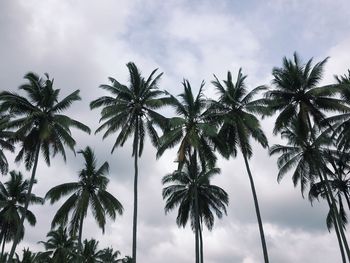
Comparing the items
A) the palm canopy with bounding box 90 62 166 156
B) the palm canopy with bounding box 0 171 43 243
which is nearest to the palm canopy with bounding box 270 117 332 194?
the palm canopy with bounding box 90 62 166 156

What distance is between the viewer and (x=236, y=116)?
33625 millimetres

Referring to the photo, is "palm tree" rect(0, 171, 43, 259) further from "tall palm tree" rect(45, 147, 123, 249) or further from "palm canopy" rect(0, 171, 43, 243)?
"tall palm tree" rect(45, 147, 123, 249)

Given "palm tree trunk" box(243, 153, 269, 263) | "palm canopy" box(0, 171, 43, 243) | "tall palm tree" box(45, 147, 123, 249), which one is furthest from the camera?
"palm canopy" box(0, 171, 43, 243)

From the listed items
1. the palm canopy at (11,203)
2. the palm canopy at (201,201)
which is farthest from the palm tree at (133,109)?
the palm canopy at (11,203)

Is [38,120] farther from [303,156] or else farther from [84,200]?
[303,156]

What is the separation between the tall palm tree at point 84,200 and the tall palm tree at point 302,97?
58.3 feet

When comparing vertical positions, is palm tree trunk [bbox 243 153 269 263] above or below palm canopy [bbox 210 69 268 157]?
below

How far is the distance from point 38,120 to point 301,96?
2346 cm

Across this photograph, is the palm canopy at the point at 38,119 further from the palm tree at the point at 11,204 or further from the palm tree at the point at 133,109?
the palm tree at the point at 11,204

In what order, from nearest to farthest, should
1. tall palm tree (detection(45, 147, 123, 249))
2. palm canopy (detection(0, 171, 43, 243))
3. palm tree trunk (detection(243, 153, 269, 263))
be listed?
palm tree trunk (detection(243, 153, 269, 263)) < tall palm tree (detection(45, 147, 123, 249)) < palm canopy (detection(0, 171, 43, 243))

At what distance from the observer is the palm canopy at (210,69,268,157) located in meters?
33.1

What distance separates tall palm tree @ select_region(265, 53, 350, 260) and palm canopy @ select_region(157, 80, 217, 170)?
6.04 metres

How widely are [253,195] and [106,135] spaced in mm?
13759

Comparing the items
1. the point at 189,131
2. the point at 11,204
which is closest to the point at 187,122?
the point at 189,131
